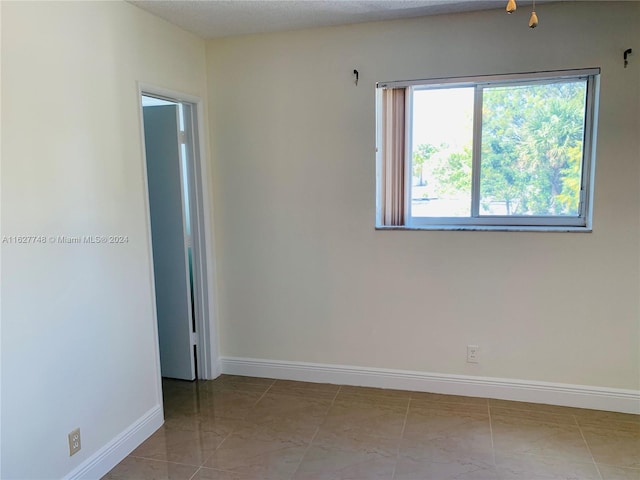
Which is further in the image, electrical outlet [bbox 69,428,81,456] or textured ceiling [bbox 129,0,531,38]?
textured ceiling [bbox 129,0,531,38]

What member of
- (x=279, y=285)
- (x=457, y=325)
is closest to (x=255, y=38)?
(x=279, y=285)

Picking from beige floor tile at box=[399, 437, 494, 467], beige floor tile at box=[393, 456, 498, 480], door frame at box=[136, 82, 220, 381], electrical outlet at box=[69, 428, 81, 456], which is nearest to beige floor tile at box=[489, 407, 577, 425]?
beige floor tile at box=[399, 437, 494, 467]

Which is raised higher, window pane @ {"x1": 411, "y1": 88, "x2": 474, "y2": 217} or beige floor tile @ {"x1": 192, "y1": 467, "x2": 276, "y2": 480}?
window pane @ {"x1": 411, "y1": 88, "x2": 474, "y2": 217}

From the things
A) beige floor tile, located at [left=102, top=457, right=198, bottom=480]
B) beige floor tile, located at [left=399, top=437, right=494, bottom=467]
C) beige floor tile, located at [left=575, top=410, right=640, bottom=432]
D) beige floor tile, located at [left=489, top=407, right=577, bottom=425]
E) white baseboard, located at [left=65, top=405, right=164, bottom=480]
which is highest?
white baseboard, located at [left=65, top=405, right=164, bottom=480]

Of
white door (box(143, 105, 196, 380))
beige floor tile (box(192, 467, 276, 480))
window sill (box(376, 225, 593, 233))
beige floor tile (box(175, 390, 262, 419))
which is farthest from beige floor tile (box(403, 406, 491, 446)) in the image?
white door (box(143, 105, 196, 380))

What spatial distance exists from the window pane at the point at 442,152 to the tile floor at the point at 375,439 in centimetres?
130

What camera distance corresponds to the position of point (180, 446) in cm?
253

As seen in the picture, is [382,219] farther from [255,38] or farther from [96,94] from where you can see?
[96,94]

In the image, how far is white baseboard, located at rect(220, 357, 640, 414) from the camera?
279cm

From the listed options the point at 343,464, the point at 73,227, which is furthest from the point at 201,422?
the point at 73,227

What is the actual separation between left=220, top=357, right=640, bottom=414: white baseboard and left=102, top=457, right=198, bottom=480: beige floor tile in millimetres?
1116

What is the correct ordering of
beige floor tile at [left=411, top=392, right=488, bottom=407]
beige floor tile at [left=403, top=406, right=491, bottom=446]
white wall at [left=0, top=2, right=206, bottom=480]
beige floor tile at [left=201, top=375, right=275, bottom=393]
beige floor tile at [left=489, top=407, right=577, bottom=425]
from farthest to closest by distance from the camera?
beige floor tile at [left=201, top=375, right=275, bottom=393]
beige floor tile at [left=411, top=392, right=488, bottom=407]
beige floor tile at [left=489, top=407, right=577, bottom=425]
beige floor tile at [left=403, top=406, right=491, bottom=446]
white wall at [left=0, top=2, right=206, bottom=480]

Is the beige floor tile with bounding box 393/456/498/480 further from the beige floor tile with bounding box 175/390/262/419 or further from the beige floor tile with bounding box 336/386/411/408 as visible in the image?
the beige floor tile with bounding box 175/390/262/419

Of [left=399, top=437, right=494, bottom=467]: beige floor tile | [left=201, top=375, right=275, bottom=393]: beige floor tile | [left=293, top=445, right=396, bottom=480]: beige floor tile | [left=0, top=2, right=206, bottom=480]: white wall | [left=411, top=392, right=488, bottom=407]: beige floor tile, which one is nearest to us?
[left=0, top=2, right=206, bottom=480]: white wall
